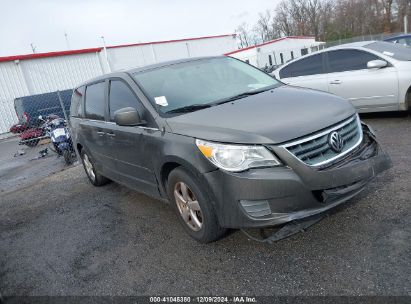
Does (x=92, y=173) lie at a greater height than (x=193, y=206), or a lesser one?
lesser

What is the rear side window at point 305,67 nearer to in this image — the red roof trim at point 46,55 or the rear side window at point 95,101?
the rear side window at point 95,101

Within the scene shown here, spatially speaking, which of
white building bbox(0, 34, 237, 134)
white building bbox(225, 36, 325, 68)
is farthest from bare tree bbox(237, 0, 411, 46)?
white building bbox(0, 34, 237, 134)

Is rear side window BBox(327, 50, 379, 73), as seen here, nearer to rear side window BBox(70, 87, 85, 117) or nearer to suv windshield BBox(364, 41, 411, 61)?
suv windshield BBox(364, 41, 411, 61)

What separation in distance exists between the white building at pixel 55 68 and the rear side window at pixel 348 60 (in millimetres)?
11550

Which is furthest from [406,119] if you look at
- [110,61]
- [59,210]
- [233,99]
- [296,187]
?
[110,61]

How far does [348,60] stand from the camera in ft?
24.4

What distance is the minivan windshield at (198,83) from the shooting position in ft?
12.9

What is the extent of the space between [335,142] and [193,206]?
4.56 feet

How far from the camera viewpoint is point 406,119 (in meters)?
6.91

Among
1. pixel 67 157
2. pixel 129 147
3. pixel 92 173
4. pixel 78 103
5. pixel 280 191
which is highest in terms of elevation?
pixel 78 103

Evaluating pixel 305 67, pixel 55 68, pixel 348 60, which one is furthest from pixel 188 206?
pixel 55 68

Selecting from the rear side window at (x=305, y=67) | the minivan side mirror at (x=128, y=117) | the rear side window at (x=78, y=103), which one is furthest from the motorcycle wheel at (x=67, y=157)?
the minivan side mirror at (x=128, y=117)

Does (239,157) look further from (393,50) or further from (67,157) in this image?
(67,157)

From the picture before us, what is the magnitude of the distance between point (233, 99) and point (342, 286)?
205cm
